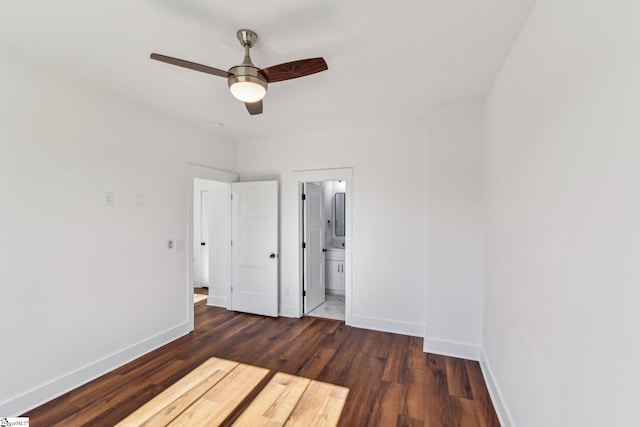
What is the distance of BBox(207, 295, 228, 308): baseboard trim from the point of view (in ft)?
15.2

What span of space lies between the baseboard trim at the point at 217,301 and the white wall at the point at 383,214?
1265 mm

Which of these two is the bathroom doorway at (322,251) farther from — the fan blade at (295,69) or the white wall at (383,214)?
the fan blade at (295,69)

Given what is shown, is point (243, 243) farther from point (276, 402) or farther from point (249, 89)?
point (249, 89)

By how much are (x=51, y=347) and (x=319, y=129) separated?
351 centimetres

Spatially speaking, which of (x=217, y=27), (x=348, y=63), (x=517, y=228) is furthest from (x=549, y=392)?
(x=217, y=27)

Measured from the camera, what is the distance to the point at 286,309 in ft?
13.9

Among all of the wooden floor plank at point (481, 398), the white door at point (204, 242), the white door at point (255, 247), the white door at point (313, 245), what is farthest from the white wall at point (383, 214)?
the white door at point (204, 242)

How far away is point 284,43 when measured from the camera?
6.31 feet

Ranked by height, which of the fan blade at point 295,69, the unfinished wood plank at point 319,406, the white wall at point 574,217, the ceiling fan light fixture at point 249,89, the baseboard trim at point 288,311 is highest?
the fan blade at point 295,69

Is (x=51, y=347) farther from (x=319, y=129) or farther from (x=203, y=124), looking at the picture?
(x=319, y=129)

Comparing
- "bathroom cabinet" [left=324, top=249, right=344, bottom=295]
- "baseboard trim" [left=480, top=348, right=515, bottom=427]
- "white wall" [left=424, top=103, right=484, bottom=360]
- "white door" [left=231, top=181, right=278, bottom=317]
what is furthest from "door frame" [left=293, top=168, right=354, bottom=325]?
"baseboard trim" [left=480, top=348, right=515, bottom=427]

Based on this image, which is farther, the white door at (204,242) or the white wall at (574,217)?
the white door at (204,242)

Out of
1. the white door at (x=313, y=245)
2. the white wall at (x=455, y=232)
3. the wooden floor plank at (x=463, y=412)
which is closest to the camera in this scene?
the wooden floor plank at (x=463, y=412)

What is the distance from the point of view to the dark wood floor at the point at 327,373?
213 centimetres
